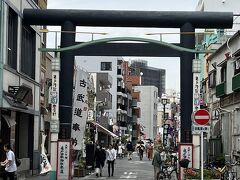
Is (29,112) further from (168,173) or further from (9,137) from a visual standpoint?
(168,173)

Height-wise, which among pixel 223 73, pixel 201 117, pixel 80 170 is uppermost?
pixel 223 73

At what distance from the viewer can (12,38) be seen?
27.1m

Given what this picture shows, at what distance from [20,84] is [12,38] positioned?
227cm

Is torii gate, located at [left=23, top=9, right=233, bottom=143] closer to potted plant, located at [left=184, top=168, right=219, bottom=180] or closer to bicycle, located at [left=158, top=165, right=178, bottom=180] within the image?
bicycle, located at [left=158, top=165, right=178, bottom=180]

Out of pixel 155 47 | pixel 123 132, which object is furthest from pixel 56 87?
pixel 123 132

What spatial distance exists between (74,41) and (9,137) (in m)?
5.49

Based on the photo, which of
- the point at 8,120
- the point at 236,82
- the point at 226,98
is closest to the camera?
the point at 8,120

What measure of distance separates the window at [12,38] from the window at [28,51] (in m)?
1.62

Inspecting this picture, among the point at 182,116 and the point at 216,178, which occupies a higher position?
the point at 182,116

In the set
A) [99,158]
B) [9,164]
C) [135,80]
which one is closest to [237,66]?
[99,158]

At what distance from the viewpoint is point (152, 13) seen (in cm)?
2748

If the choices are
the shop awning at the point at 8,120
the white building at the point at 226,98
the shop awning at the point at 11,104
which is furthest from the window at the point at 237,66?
the shop awning at the point at 8,120

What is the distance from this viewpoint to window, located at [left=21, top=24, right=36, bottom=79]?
29.7 meters

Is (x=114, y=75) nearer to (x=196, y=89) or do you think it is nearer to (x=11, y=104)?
(x=196, y=89)
